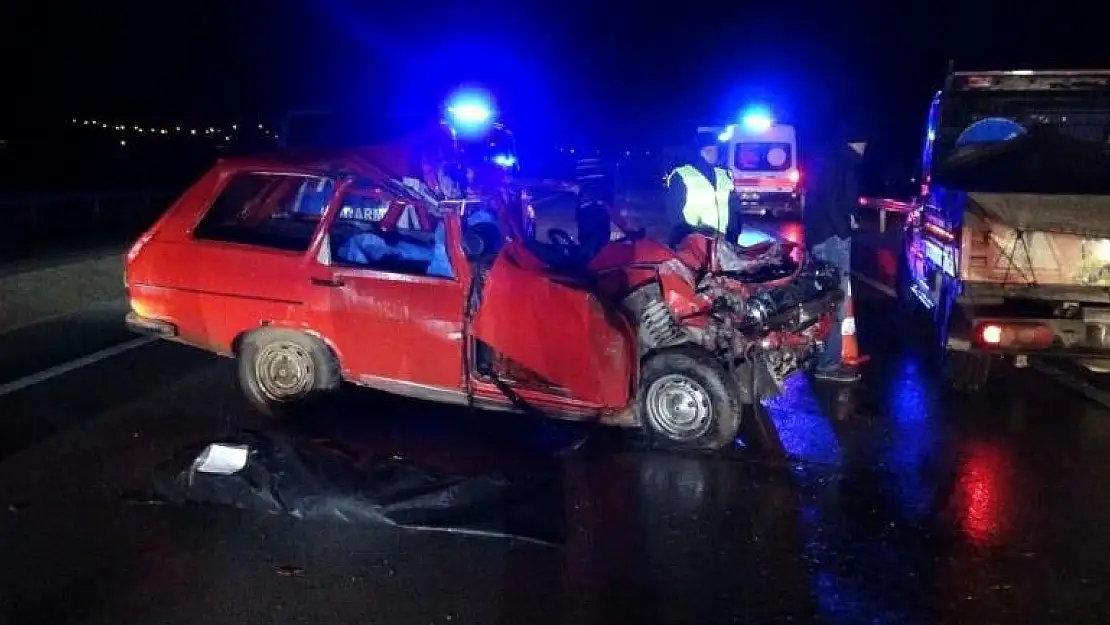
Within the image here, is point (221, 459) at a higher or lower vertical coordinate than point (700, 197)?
lower

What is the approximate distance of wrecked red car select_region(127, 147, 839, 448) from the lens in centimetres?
588

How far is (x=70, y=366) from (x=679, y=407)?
517 cm

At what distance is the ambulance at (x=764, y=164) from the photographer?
21312 millimetres

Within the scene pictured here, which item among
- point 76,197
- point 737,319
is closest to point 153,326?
point 737,319

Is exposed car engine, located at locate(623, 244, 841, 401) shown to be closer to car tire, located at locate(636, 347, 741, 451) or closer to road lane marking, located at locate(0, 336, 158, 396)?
car tire, located at locate(636, 347, 741, 451)

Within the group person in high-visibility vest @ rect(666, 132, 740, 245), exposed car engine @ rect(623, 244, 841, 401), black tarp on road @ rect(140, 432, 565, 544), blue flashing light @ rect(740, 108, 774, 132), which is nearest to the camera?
black tarp on road @ rect(140, 432, 565, 544)

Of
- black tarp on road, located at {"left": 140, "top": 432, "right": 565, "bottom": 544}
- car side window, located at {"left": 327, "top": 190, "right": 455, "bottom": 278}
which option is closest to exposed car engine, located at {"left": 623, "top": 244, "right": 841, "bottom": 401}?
black tarp on road, located at {"left": 140, "top": 432, "right": 565, "bottom": 544}

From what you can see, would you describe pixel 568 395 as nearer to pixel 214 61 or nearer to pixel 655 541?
pixel 655 541

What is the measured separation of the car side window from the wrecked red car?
2 centimetres

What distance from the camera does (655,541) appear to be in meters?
4.75

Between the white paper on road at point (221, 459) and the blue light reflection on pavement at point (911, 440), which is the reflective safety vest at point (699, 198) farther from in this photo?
the white paper on road at point (221, 459)

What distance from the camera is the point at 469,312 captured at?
5.96m

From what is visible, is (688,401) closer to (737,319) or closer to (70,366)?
(737,319)

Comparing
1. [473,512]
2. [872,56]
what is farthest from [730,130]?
[872,56]
